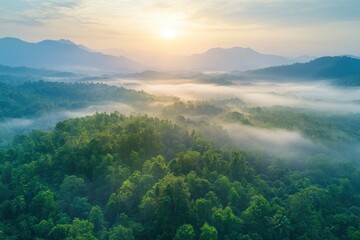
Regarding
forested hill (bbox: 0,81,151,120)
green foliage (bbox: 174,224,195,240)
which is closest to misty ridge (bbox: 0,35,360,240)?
green foliage (bbox: 174,224,195,240)

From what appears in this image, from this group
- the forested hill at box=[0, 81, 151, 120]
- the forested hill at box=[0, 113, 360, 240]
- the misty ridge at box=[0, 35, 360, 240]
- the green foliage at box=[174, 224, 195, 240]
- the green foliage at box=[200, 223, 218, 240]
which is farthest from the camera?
the forested hill at box=[0, 81, 151, 120]

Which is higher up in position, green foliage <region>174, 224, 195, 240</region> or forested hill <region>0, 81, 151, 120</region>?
forested hill <region>0, 81, 151, 120</region>

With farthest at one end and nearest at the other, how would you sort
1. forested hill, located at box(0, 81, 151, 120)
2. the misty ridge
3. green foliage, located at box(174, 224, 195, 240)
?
1. forested hill, located at box(0, 81, 151, 120)
2. the misty ridge
3. green foliage, located at box(174, 224, 195, 240)

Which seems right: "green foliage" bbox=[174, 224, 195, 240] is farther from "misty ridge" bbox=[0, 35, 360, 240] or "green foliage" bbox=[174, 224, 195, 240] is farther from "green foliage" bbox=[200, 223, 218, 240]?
"green foliage" bbox=[200, 223, 218, 240]

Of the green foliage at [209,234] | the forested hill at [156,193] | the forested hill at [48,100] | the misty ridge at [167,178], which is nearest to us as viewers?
the green foliage at [209,234]

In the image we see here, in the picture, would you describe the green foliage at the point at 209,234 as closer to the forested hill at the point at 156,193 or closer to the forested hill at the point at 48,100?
the forested hill at the point at 156,193

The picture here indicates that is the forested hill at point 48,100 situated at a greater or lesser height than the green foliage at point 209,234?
greater

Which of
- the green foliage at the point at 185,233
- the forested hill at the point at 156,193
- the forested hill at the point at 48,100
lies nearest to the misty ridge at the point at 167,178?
the forested hill at the point at 156,193

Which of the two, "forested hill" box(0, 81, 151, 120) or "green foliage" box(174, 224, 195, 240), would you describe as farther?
"forested hill" box(0, 81, 151, 120)

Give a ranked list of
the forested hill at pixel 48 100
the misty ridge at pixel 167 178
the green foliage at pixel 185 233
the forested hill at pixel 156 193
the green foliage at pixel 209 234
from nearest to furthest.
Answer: the green foliage at pixel 185 233 → the green foliage at pixel 209 234 → the forested hill at pixel 156 193 → the misty ridge at pixel 167 178 → the forested hill at pixel 48 100

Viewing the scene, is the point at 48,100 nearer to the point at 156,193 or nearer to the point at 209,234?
the point at 156,193

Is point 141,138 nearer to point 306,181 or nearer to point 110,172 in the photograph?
point 110,172
